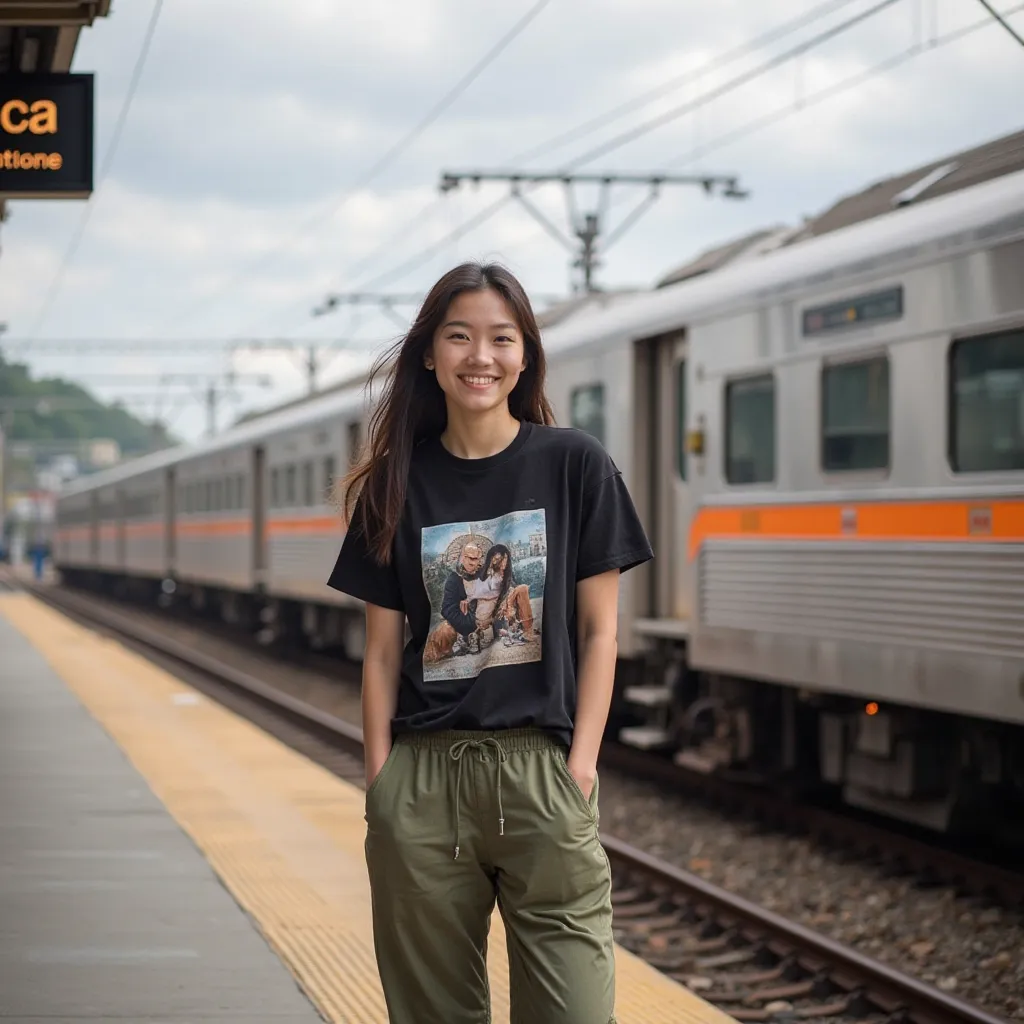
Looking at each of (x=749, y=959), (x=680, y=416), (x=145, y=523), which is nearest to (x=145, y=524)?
(x=145, y=523)

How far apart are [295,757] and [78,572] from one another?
47.4 meters

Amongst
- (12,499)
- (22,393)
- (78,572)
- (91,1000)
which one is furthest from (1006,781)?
(22,393)

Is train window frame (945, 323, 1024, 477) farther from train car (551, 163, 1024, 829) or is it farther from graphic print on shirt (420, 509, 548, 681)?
graphic print on shirt (420, 509, 548, 681)

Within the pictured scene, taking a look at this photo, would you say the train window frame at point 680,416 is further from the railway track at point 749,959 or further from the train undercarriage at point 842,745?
the railway track at point 749,959

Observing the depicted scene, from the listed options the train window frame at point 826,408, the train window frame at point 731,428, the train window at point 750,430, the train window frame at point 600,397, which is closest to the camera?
the train window frame at point 826,408

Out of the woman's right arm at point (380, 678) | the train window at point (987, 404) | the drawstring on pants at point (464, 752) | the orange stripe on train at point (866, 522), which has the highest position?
the train window at point (987, 404)

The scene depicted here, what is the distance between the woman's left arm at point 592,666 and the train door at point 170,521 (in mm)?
30139

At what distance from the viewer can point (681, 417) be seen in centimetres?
1081

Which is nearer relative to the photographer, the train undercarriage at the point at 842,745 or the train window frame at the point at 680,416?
the train undercarriage at the point at 842,745

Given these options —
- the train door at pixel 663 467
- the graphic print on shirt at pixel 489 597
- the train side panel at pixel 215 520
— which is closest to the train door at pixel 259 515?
the train side panel at pixel 215 520

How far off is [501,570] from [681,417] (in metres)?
7.92

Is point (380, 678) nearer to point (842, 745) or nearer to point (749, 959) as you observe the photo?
point (749, 959)

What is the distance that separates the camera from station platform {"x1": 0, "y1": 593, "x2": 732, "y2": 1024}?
5043 mm

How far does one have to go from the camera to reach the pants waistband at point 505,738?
9.68 ft
